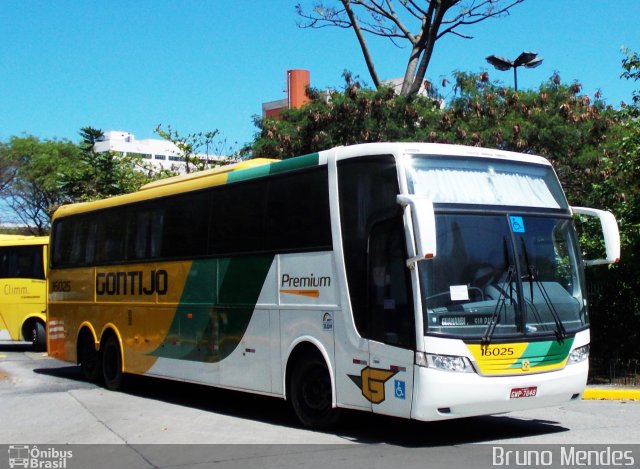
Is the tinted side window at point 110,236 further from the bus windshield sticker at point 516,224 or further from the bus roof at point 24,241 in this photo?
the bus roof at point 24,241

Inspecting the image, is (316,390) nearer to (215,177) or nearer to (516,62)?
(215,177)

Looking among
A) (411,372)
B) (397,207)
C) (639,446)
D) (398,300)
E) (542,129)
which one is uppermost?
(542,129)

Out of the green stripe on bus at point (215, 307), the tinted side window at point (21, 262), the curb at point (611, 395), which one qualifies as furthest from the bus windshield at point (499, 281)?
the tinted side window at point (21, 262)

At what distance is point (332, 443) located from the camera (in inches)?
382

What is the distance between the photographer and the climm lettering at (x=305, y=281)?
10.4 meters

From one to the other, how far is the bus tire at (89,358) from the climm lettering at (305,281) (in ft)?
21.8

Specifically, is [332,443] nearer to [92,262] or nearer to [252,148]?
[92,262]

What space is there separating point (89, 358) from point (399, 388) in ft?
30.8

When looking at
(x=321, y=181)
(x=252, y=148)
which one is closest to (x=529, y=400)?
(x=321, y=181)

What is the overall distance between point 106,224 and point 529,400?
923 centimetres

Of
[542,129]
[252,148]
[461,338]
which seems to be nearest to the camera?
[461,338]

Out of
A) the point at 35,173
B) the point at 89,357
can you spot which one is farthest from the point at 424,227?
the point at 35,173

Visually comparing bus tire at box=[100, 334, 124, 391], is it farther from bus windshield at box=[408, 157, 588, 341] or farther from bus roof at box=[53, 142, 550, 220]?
bus windshield at box=[408, 157, 588, 341]

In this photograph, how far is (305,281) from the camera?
1072 cm
